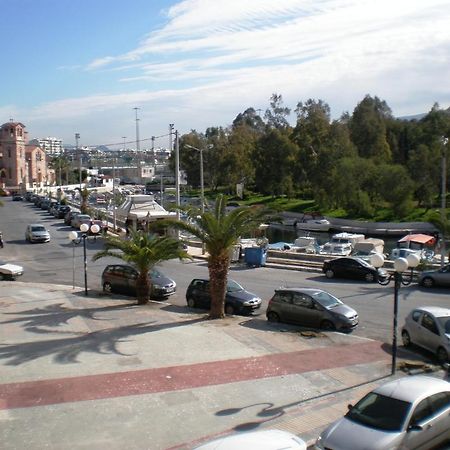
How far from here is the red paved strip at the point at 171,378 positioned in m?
12.5

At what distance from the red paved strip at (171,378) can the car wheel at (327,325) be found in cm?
244

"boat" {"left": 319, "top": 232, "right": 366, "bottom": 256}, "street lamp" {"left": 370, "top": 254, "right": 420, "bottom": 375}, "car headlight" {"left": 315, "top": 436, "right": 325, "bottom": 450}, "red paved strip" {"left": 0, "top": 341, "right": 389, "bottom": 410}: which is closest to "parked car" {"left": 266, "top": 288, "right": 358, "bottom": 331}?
"red paved strip" {"left": 0, "top": 341, "right": 389, "bottom": 410}

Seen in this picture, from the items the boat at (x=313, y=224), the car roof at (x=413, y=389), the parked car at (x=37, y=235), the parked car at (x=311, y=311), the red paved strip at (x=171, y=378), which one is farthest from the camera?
the boat at (x=313, y=224)

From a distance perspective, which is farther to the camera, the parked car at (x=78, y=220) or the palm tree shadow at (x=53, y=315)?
the parked car at (x=78, y=220)

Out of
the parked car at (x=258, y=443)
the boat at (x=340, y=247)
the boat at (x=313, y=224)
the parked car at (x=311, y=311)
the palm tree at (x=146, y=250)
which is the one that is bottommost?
the boat at (x=313, y=224)

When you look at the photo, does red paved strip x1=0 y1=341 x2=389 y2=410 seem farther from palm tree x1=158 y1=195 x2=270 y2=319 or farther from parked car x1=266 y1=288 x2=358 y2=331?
palm tree x1=158 y1=195 x2=270 y2=319

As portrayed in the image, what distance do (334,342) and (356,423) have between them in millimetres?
7234

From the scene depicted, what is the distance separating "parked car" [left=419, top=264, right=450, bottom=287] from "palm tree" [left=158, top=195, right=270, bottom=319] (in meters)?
10.6

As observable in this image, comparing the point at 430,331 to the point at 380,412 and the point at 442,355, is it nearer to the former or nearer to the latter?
the point at 442,355

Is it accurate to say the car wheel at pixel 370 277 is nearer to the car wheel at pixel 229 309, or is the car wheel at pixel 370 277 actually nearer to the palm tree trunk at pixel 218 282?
the car wheel at pixel 229 309

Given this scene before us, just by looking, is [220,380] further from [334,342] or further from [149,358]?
[334,342]

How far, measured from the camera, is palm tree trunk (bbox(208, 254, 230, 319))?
64.2 feet

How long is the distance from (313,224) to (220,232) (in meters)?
56.8

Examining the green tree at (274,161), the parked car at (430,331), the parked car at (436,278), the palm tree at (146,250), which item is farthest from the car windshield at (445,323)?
the green tree at (274,161)
